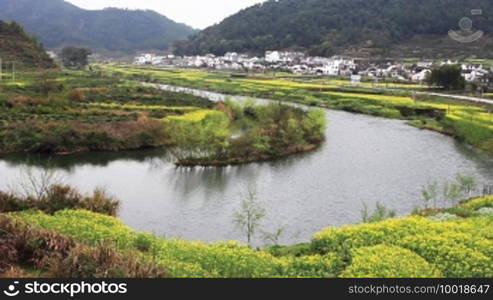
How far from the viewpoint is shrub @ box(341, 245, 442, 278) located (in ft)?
33.0

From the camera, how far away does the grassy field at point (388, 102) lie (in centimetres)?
4050

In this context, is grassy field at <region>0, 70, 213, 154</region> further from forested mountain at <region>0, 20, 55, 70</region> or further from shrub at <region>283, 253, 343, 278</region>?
shrub at <region>283, 253, 343, 278</region>

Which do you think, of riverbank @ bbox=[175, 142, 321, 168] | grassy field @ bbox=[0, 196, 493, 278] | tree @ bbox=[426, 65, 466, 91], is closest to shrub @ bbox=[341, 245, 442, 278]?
grassy field @ bbox=[0, 196, 493, 278]

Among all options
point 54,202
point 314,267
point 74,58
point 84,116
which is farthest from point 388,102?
point 74,58

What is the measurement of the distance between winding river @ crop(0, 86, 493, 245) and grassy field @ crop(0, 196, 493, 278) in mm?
6293

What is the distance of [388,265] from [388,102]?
46586 millimetres

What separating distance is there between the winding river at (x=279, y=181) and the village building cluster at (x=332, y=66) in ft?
126

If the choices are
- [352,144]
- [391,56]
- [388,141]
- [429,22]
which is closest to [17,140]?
[352,144]

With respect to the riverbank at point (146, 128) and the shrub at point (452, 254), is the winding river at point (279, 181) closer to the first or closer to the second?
the riverbank at point (146, 128)

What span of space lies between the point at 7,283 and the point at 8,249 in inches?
123

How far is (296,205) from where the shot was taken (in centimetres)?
2372

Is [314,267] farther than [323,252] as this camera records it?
No

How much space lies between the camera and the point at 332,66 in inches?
3839

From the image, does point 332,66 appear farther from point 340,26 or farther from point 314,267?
point 314,267
